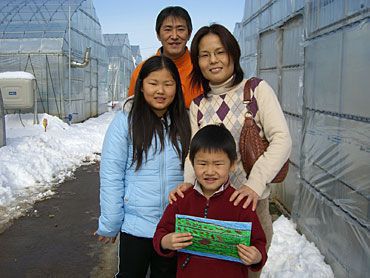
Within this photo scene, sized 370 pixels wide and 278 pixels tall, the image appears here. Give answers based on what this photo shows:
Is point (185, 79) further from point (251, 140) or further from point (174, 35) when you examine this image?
point (251, 140)

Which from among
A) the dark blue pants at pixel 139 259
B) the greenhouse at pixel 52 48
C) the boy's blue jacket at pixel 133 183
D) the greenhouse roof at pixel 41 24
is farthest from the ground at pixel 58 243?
the greenhouse roof at pixel 41 24

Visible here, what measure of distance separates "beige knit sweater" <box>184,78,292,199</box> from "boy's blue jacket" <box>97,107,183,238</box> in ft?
0.83

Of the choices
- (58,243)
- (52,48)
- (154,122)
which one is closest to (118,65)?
(52,48)

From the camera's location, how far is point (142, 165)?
2.50 m

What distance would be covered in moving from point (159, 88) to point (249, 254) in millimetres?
1096

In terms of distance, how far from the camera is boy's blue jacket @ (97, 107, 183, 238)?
8.12 feet

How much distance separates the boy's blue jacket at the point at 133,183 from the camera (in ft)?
8.12

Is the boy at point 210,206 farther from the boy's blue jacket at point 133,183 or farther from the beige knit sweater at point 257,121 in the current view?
the boy's blue jacket at point 133,183

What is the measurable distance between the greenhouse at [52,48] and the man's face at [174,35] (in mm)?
13706

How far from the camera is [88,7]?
20.1 m

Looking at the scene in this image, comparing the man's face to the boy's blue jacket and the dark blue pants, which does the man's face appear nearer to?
the boy's blue jacket

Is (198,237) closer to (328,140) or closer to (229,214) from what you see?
(229,214)

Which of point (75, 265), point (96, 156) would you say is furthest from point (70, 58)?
point (75, 265)

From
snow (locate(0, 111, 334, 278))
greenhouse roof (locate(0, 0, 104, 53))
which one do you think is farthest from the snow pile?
greenhouse roof (locate(0, 0, 104, 53))
